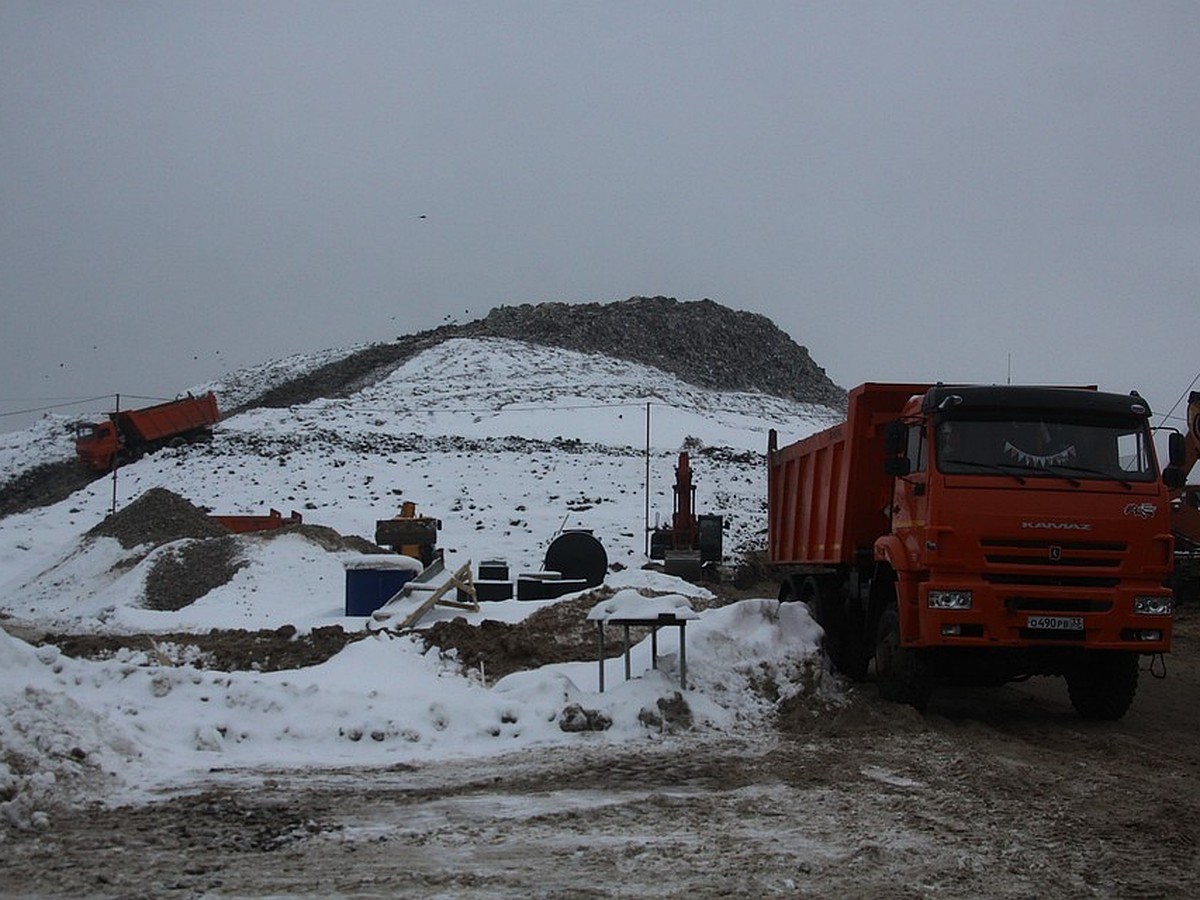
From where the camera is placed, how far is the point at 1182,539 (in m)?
22.6

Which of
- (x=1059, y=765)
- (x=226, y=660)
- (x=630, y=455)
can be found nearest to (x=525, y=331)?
(x=630, y=455)

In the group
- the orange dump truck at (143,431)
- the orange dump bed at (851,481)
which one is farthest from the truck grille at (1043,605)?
the orange dump truck at (143,431)

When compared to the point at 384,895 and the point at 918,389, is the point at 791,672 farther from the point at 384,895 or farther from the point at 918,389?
the point at 384,895

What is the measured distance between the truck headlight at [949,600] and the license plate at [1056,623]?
54 cm

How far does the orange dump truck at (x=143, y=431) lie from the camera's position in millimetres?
42969

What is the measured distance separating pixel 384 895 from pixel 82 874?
1.61 metres

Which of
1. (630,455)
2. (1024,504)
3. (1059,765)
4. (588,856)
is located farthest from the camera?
(630,455)

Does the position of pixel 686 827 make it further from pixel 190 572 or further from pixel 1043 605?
pixel 190 572

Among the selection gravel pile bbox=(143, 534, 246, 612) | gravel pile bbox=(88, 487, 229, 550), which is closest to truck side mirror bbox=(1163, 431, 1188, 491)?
gravel pile bbox=(143, 534, 246, 612)

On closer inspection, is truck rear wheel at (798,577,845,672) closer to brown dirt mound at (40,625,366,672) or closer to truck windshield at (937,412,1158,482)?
truck windshield at (937,412,1158,482)

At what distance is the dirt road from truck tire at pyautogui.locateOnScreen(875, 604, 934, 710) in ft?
2.48

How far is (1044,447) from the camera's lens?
11.0 meters

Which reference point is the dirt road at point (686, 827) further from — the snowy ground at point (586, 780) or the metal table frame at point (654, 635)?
the metal table frame at point (654, 635)

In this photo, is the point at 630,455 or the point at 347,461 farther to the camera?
the point at 630,455
